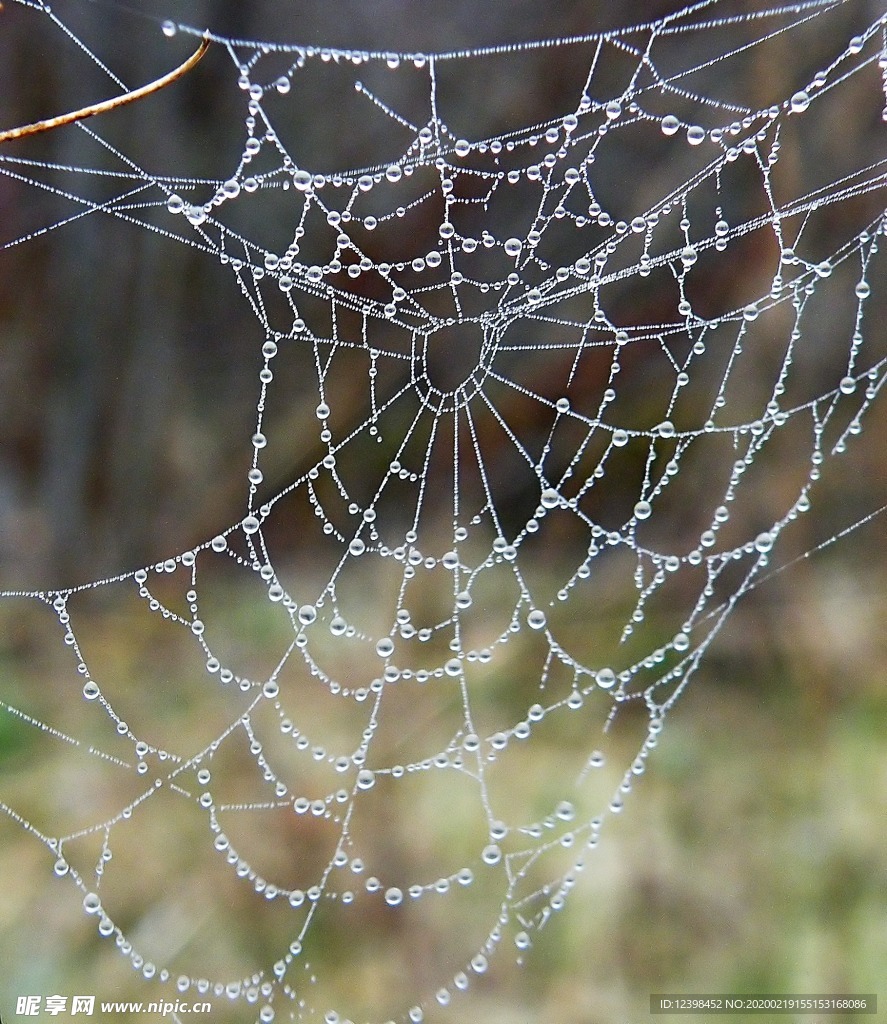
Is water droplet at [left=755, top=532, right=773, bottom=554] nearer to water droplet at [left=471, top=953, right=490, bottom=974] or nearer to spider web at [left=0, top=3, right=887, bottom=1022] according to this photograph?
spider web at [left=0, top=3, right=887, bottom=1022]

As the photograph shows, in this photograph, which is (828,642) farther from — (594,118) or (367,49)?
(367,49)

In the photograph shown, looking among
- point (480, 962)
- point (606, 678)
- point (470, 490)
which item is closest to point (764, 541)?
point (606, 678)

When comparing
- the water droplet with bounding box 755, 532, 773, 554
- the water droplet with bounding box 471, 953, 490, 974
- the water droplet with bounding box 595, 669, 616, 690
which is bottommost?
the water droplet with bounding box 471, 953, 490, 974

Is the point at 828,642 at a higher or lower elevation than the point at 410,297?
lower

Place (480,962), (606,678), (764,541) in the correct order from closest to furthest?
1. (480,962)
2. (606,678)
3. (764,541)

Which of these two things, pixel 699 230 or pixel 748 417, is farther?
pixel 699 230

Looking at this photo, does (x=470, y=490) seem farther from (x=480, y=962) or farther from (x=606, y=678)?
(x=480, y=962)

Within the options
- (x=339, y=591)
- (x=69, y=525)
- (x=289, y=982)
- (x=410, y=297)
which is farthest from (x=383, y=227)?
(x=289, y=982)

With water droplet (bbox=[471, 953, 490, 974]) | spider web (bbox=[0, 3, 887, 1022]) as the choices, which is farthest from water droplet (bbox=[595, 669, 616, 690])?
water droplet (bbox=[471, 953, 490, 974])
